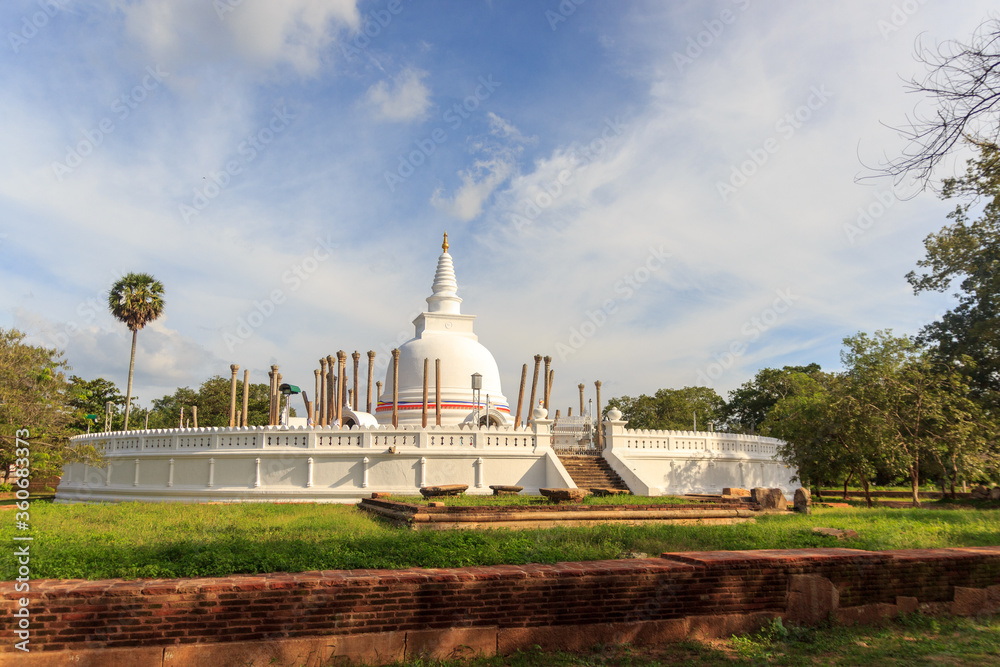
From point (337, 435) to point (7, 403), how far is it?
11303 mm

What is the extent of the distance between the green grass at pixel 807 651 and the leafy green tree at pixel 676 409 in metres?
43.8

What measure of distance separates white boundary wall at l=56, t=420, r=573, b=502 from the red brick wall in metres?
16.2

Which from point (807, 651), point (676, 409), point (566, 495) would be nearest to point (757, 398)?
point (676, 409)

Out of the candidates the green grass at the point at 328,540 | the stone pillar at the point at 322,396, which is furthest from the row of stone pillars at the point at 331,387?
the green grass at the point at 328,540

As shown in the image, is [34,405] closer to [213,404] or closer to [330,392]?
[330,392]

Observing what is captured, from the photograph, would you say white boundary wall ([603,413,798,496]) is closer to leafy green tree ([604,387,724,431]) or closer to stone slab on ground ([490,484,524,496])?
stone slab on ground ([490,484,524,496])

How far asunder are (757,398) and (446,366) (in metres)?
27.9

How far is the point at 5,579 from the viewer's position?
7.17 metres

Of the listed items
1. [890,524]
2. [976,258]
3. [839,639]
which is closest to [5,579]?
[839,639]

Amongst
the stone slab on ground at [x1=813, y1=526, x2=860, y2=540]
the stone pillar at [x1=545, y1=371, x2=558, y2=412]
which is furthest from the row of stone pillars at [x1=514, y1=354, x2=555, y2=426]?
the stone slab on ground at [x1=813, y1=526, x2=860, y2=540]

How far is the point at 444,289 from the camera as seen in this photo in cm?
4797

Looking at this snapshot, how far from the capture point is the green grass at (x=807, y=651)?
719 cm

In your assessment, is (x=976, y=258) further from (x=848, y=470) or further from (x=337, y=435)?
(x=337, y=435)

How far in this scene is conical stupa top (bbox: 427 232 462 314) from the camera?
47375 millimetres
